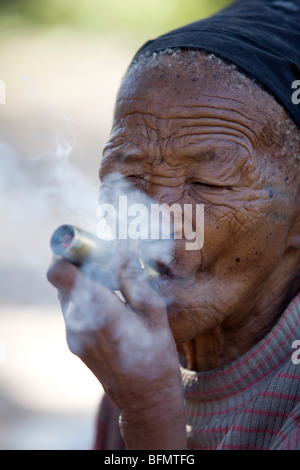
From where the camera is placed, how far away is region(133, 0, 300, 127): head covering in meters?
2.68

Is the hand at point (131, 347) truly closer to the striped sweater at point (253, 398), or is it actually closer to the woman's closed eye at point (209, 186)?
the striped sweater at point (253, 398)

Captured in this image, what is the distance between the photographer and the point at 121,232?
8.95 feet

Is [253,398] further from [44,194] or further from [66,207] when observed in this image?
[44,194]

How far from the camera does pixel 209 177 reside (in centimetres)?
263

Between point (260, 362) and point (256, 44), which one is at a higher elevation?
point (256, 44)

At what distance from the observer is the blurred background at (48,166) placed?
351 cm

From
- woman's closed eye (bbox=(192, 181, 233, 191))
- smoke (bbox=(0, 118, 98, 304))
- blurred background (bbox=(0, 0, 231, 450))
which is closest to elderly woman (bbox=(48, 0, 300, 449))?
woman's closed eye (bbox=(192, 181, 233, 191))

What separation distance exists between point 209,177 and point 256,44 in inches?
22.8

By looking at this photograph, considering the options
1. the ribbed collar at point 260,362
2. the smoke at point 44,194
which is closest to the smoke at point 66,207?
the smoke at point 44,194

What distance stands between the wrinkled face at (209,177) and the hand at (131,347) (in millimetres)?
391

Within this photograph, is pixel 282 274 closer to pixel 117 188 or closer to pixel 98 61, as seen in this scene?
pixel 117 188

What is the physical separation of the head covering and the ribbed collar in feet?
2.44

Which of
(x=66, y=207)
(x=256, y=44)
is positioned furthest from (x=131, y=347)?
(x=256, y=44)
